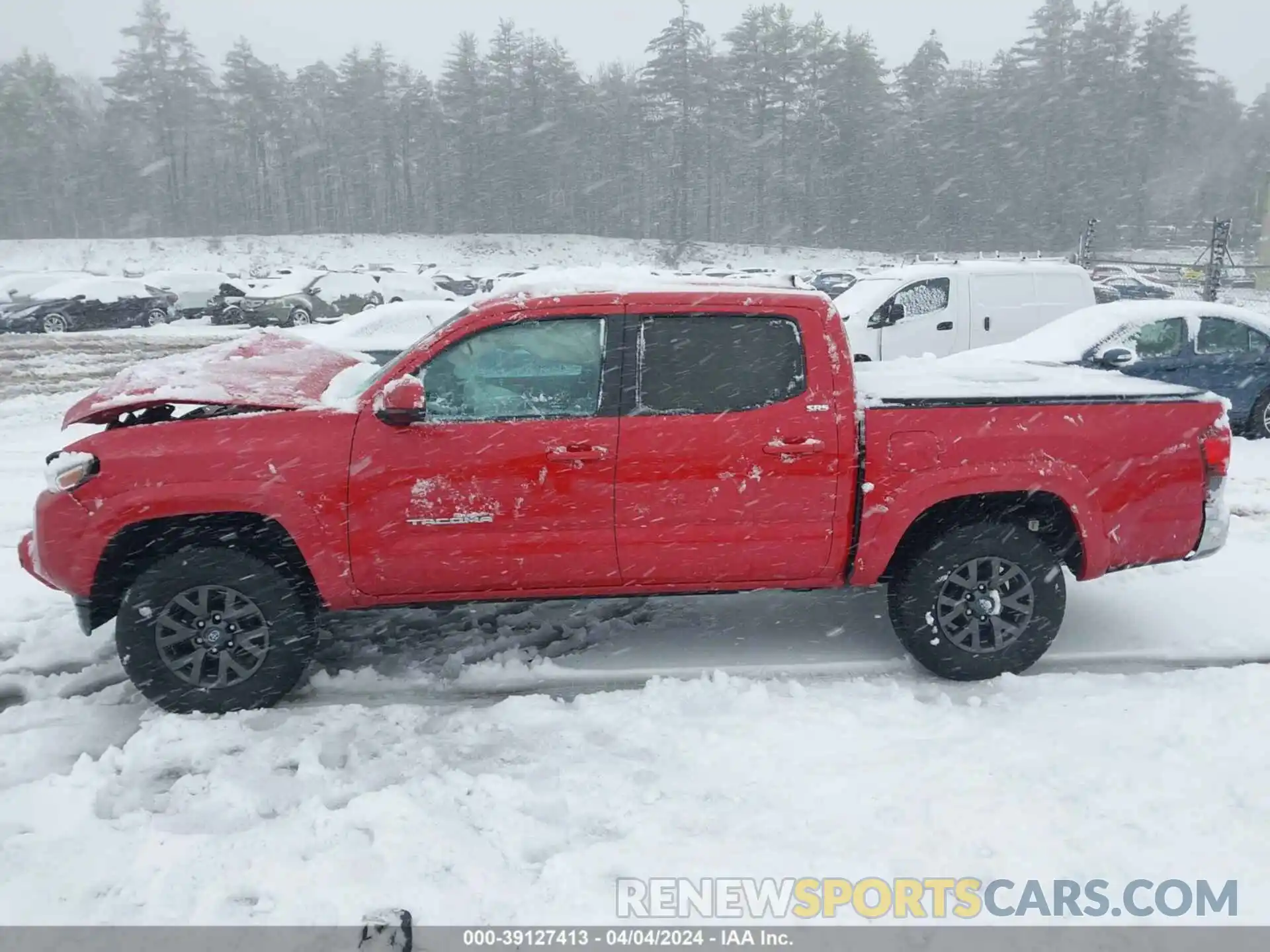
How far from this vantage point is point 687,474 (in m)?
4.31

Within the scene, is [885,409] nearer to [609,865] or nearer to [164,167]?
[609,865]

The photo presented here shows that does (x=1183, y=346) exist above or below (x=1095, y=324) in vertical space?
below

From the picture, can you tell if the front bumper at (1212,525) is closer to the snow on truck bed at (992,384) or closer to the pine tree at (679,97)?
the snow on truck bed at (992,384)

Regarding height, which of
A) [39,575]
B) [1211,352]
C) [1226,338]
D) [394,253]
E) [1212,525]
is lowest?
[39,575]

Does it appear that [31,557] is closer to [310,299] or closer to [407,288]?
[310,299]

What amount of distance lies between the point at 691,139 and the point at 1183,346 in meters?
68.6

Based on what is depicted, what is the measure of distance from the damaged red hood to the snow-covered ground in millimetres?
1400

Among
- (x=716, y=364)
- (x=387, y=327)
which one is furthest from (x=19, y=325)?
(x=716, y=364)

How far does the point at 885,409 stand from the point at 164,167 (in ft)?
274

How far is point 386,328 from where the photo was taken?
38.5ft

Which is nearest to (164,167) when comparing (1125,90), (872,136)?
(872,136)

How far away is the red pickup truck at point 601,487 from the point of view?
13.7 feet

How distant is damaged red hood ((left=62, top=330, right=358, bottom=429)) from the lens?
417 centimetres
